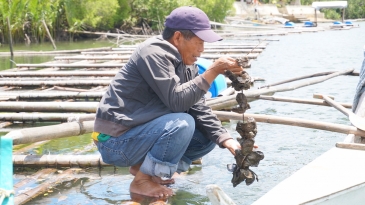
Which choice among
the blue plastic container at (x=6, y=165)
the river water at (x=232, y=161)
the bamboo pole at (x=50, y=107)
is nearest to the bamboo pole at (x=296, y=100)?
the river water at (x=232, y=161)

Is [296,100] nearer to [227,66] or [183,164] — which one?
[183,164]

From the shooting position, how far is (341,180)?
296cm

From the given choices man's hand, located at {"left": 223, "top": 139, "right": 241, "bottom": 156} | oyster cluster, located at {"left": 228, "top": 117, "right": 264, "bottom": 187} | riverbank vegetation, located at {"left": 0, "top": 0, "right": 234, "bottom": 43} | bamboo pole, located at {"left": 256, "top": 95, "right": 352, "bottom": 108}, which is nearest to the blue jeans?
man's hand, located at {"left": 223, "top": 139, "right": 241, "bottom": 156}

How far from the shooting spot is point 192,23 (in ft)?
11.3

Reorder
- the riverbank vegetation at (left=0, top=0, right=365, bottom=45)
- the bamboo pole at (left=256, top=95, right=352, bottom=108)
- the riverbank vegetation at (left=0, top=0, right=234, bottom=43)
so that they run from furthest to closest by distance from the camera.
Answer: the riverbank vegetation at (left=0, top=0, right=365, bottom=45) < the riverbank vegetation at (left=0, top=0, right=234, bottom=43) < the bamboo pole at (left=256, top=95, right=352, bottom=108)

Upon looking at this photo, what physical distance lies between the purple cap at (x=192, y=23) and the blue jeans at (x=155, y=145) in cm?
50

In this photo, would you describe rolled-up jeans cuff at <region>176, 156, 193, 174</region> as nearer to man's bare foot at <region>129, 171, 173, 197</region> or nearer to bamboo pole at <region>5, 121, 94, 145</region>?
man's bare foot at <region>129, 171, 173, 197</region>

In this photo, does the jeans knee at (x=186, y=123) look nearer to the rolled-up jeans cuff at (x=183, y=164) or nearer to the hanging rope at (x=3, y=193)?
the rolled-up jeans cuff at (x=183, y=164)

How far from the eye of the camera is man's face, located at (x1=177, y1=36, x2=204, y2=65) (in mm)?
3502

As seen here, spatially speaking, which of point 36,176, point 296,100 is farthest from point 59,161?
point 296,100

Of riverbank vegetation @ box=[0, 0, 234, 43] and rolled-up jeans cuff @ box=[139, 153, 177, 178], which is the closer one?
rolled-up jeans cuff @ box=[139, 153, 177, 178]

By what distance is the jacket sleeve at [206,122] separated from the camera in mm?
3660

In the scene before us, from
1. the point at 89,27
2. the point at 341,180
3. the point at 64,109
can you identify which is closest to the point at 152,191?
the point at 341,180

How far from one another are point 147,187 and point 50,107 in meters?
3.79
